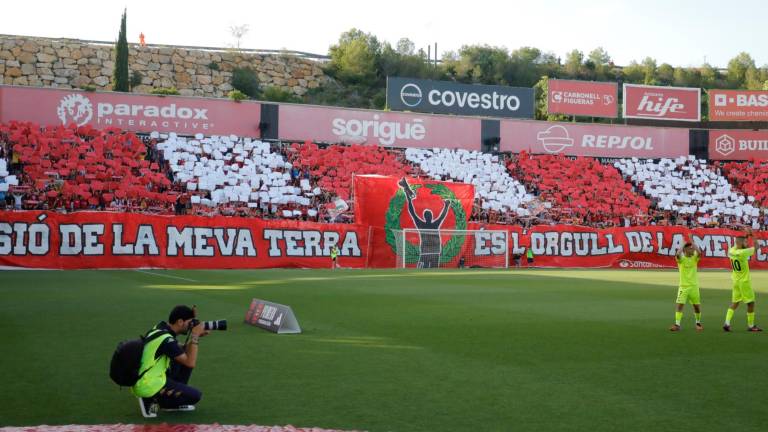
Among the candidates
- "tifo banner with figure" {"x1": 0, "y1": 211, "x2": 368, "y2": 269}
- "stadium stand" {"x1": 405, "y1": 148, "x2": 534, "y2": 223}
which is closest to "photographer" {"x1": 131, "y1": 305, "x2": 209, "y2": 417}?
"tifo banner with figure" {"x1": 0, "y1": 211, "x2": 368, "y2": 269}

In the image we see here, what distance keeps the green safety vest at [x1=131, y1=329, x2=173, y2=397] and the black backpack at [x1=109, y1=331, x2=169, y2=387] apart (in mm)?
36

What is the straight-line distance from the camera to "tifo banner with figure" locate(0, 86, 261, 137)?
4325 cm

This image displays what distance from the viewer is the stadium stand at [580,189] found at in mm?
46125

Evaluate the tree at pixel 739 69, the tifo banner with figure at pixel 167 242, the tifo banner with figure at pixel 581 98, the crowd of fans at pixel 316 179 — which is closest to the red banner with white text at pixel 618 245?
the crowd of fans at pixel 316 179

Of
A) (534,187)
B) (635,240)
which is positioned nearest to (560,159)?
(534,187)

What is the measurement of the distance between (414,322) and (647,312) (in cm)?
555

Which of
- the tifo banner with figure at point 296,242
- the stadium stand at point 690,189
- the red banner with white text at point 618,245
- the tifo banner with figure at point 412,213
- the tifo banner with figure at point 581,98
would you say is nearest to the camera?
the tifo banner with figure at point 296,242

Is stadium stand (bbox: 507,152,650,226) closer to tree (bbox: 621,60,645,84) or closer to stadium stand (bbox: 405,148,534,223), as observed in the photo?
stadium stand (bbox: 405,148,534,223)

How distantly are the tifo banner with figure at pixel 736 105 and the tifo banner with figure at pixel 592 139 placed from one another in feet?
12.7

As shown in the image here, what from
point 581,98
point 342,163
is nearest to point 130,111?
point 342,163

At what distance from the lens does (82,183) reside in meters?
37.3

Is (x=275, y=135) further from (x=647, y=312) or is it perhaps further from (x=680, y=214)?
(x=647, y=312)

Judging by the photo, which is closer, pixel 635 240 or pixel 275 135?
pixel 635 240

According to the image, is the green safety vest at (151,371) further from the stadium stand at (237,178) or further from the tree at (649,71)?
the tree at (649,71)
